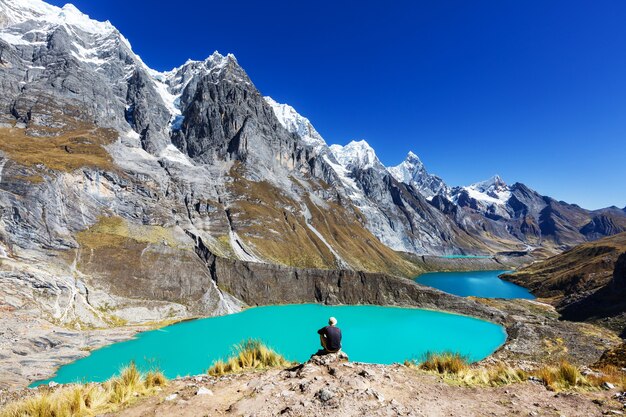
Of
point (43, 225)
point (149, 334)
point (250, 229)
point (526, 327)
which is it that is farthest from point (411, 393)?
point (250, 229)

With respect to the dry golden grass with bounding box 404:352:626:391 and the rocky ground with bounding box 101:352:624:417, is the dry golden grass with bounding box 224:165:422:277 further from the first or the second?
the rocky ground with bounding box 101:352:624:417

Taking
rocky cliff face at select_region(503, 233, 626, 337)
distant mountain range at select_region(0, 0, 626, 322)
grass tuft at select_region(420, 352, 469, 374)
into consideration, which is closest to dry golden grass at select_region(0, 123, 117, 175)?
distant mountain range at select_region(0, 0, 626, 322)

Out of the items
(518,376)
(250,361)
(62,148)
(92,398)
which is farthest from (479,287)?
(62,148)

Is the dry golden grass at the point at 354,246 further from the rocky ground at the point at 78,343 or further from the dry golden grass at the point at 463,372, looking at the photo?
the dry golden grass at the point at 463,372

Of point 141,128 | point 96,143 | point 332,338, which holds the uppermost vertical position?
point 141,128

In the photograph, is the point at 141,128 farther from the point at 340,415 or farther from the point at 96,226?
the point at 340,415

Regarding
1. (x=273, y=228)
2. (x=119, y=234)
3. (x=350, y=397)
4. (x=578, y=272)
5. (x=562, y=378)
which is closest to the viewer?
(x=350, y=397)

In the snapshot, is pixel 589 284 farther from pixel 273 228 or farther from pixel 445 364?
pixel 445 364
